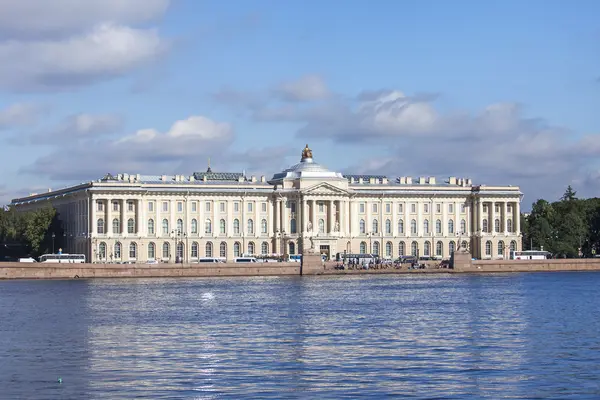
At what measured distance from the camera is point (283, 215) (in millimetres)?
115312

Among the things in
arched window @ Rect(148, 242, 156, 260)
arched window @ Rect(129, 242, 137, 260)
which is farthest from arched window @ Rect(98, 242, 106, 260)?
arched window @ Rect(148, 242, 156, 260)

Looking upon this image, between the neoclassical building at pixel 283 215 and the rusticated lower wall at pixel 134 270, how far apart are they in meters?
13.5

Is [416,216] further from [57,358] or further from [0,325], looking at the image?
[57,358]

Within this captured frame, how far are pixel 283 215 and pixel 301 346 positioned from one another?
259 ft

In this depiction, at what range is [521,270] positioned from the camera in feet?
336

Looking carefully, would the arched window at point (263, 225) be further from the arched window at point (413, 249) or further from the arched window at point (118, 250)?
the arched window at point (118, 250)

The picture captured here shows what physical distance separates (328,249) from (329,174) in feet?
23.3

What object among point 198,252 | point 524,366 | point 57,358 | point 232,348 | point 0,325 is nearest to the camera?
point 524,366

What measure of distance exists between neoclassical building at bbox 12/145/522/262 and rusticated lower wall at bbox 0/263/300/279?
13520 mm

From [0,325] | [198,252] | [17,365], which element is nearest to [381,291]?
[0,325]

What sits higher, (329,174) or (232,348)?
(329,174)

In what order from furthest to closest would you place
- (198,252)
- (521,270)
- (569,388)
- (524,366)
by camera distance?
(198,252) → (521,270) → (524,366) → (569,388)

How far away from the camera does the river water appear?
2850 centimetres

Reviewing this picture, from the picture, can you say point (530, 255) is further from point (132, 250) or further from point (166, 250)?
point (132, 250)
